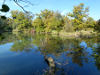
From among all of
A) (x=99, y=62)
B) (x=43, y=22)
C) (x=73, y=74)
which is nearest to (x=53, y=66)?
(x=73, y=74)

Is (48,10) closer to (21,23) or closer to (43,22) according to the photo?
(43,22)

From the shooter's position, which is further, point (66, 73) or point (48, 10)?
point (48, 10)

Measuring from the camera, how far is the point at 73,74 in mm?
5219

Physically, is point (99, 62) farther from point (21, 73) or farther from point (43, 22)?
point (43, 22)

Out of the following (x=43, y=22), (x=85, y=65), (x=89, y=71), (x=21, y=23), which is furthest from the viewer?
(x=21, y=23)

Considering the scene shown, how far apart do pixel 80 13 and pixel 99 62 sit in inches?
1129

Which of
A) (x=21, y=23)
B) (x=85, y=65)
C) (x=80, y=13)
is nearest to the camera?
(x=85, y=65)

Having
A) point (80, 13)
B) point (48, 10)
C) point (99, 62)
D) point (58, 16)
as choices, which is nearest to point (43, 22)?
point (48, 10)

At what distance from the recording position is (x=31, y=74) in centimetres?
519

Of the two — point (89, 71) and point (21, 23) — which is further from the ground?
point (21, 23)

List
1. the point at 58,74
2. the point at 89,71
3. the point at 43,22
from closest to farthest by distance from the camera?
the point at 58,74 < the point at 89,71 < the point at 43,22

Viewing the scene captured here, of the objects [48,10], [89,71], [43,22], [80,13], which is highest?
[48,10]

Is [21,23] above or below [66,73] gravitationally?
above

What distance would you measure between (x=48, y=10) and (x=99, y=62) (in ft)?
118
